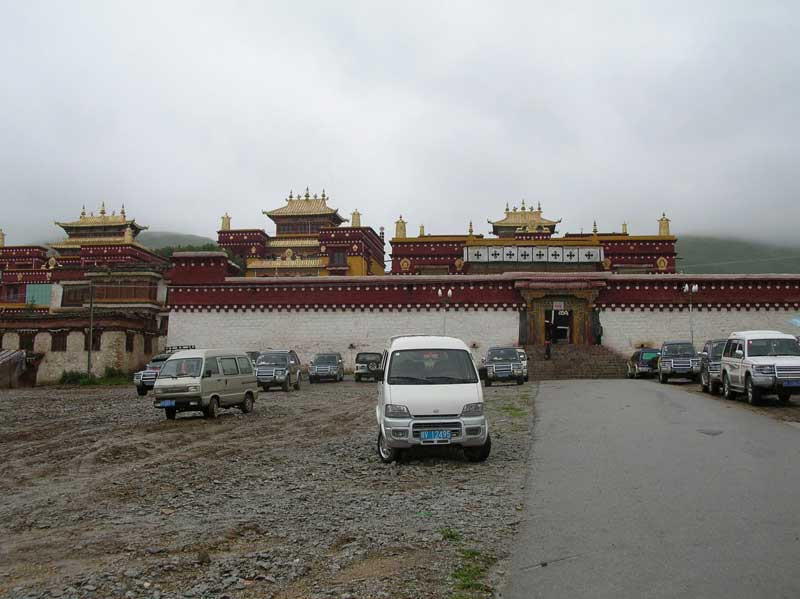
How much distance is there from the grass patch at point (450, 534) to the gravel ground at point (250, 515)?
1.1 inches

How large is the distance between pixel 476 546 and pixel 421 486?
3094 mm

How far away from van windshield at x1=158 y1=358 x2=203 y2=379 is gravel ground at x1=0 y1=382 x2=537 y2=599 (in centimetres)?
277

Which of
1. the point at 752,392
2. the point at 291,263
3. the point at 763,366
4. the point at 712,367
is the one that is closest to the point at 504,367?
the point at 712,367

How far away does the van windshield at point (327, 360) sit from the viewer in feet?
126

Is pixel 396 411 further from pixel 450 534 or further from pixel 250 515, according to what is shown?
pixel 450 534

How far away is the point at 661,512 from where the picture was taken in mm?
7871

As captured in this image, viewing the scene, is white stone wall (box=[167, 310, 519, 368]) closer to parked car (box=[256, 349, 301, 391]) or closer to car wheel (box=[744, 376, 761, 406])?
parked car (box=[256, 349, 301, 391])

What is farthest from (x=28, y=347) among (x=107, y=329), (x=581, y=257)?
(x=581, y=257)

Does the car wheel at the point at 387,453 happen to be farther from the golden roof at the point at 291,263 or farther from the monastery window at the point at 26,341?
the golden roof at the point at 291,263

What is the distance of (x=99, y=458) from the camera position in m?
12.6

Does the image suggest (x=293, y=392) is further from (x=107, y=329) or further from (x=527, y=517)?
(x=527, y=517)

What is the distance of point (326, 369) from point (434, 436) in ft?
88.8

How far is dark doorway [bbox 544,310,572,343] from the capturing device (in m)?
44.9

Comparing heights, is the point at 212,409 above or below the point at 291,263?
below
